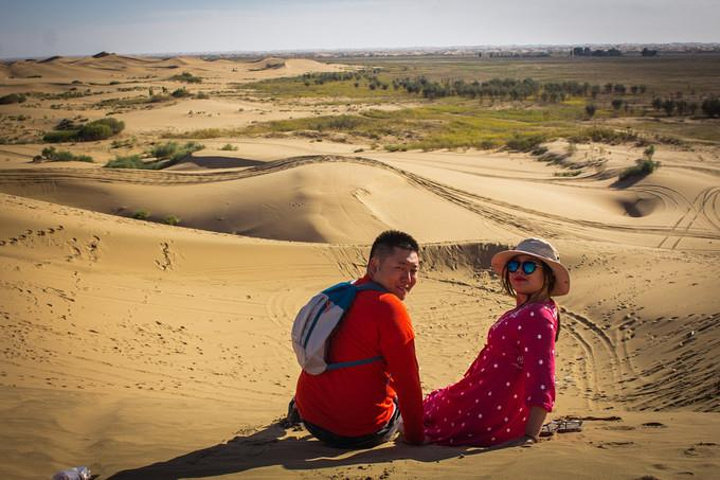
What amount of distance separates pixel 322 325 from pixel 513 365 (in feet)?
3.86

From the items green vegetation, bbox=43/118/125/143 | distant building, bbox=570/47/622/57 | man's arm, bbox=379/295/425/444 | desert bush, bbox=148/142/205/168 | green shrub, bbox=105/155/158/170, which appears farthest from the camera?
distant building, bbox=570/47/622/57

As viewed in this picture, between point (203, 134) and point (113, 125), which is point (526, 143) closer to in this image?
point (203, 134)

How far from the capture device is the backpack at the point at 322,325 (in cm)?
346

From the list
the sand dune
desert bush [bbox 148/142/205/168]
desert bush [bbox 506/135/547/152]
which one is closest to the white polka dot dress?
desert bush [bbox 148/142/205/168]

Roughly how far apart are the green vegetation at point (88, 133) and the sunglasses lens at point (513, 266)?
3013 centimetres

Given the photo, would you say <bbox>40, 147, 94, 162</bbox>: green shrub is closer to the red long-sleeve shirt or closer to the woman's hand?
the red long-sleeve shirt

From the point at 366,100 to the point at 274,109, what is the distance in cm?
983

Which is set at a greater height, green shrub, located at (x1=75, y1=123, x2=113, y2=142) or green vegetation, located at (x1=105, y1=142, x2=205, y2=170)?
green shrub, located at (x1=75, y1=123, x2=113, y2=142)

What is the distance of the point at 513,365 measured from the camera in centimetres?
363

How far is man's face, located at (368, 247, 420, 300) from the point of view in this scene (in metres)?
3.51

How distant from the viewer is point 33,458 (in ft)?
12.4

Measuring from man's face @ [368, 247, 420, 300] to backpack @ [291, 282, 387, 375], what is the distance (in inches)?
2.1

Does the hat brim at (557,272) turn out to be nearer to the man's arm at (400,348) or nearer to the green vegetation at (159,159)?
the man's arm at (400,348)

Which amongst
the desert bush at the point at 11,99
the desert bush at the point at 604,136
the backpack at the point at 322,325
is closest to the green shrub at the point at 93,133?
the desert bush at the point at 11,99
